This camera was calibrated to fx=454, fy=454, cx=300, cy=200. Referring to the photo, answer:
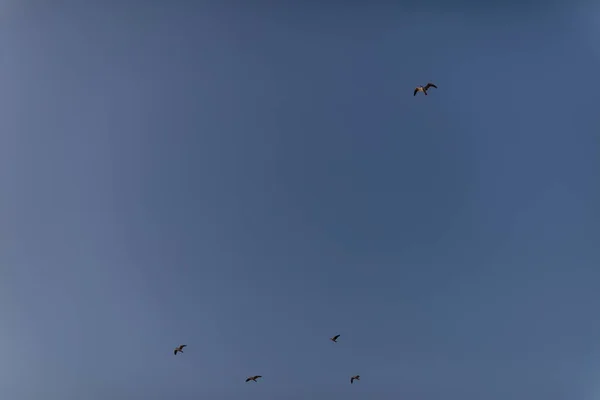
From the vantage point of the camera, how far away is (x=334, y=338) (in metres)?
70.8

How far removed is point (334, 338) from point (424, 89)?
3948 cm

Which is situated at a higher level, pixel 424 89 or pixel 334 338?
pixel 424 89

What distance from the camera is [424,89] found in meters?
55.6

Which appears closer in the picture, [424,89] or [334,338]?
[424,89]
